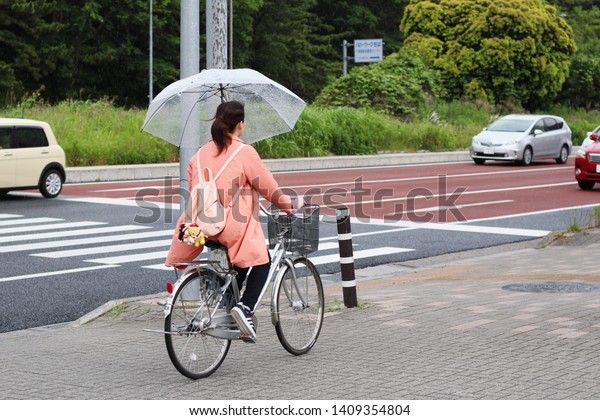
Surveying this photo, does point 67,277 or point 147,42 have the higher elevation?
point 147,42

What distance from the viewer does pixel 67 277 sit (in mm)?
12086

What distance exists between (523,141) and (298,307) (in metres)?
27.5

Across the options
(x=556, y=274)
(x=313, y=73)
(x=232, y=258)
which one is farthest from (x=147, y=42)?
(x=232, y=258)

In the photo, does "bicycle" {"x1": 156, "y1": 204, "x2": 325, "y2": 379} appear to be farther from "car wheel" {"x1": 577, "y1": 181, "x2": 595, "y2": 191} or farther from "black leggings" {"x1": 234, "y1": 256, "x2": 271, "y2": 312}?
"car wheel" {"x1": 577, "y1": 181, "x2": 595, "y2": 191}

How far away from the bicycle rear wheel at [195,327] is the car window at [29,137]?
49.2ft

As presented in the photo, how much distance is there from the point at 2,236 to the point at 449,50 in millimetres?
42170

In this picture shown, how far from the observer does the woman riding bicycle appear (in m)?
7.03

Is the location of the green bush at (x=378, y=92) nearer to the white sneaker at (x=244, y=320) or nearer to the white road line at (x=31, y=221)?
the white road line at (x=31, y=221)

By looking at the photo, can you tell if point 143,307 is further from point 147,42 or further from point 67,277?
point 147,42

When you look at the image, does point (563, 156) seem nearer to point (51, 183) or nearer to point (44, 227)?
point (51, 183)

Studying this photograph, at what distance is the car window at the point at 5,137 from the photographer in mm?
20953

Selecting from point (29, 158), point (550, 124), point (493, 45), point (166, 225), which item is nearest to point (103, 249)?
point (166, 225)

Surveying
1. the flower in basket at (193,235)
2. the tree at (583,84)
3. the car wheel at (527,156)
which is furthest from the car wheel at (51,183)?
the tree at (583,84)

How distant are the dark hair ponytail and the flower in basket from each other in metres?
0.54
